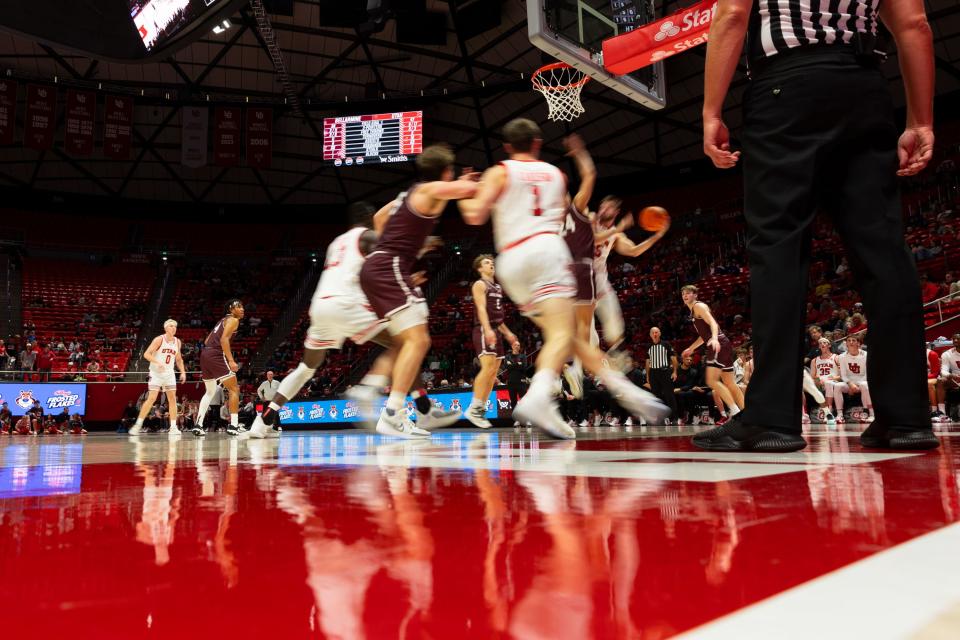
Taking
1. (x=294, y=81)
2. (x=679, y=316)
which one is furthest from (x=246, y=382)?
(x=679, y=316)

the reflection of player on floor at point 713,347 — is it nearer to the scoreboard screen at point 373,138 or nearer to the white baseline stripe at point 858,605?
the white baseline stripe at point 858,605

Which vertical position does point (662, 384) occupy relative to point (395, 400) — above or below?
above

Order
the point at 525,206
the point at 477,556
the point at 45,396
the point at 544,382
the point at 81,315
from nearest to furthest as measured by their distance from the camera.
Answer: the point at 477,556 → the point at 544,382 → the point at 525,206 → the point at 45,396 → the point at 81,315

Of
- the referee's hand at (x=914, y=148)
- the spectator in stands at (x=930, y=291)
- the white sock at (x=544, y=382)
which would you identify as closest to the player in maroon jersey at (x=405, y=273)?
the white sock at (x=544, y=382)

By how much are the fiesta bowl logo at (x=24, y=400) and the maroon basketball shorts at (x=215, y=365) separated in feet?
37.7

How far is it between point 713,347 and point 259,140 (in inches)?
646

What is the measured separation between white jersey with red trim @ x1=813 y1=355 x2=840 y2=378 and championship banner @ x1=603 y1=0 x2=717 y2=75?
4738 mm

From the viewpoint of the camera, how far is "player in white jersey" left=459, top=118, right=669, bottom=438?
315 cm

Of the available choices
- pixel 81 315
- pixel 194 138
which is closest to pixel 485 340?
pixel 194 138

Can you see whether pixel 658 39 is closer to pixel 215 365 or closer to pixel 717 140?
pixel 717 140

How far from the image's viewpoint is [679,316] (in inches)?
694

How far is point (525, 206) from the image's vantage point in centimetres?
333

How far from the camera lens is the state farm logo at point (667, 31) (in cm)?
722

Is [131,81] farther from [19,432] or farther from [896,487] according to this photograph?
[896,487]
